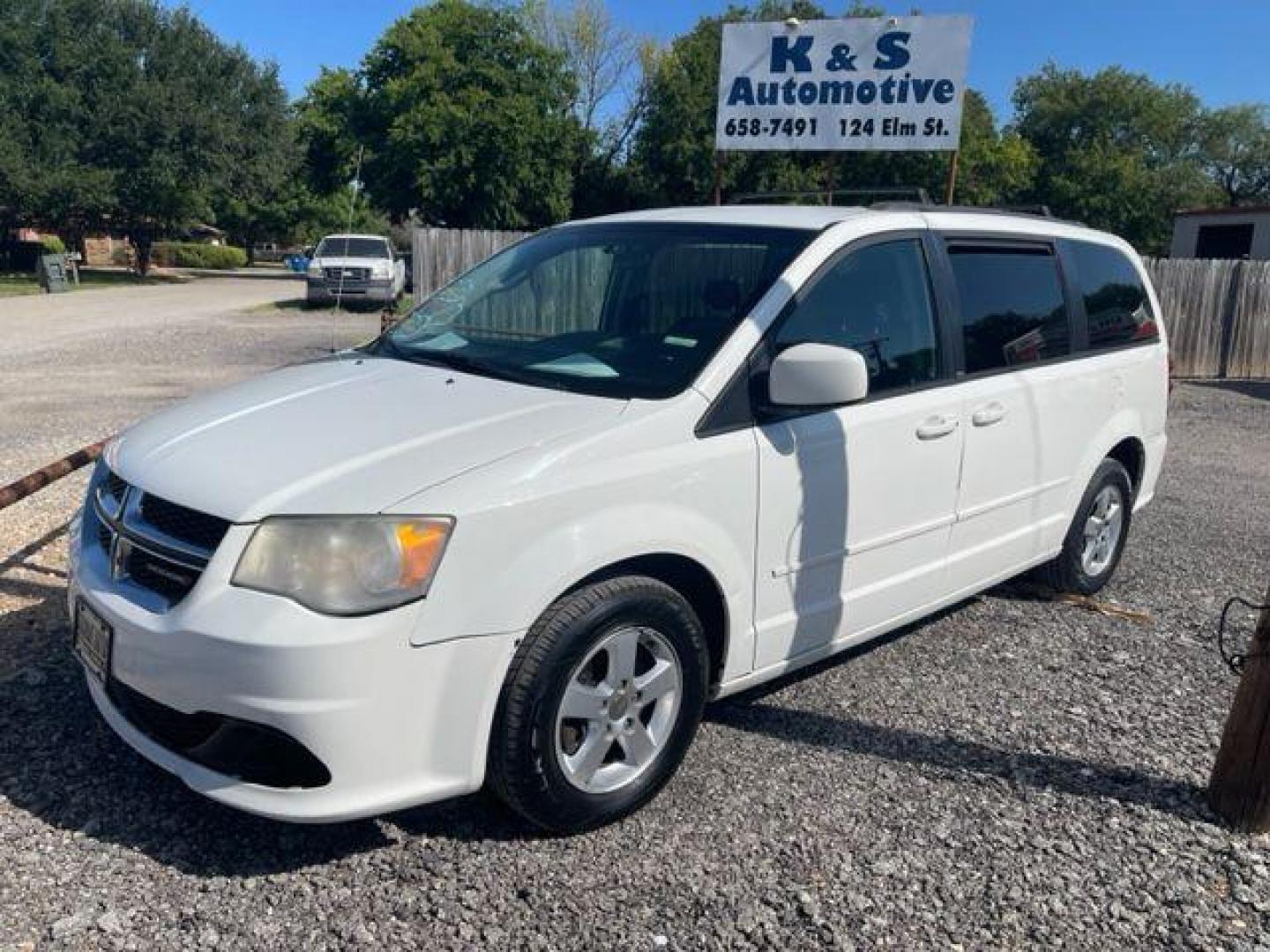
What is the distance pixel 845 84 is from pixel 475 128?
75.8 feet

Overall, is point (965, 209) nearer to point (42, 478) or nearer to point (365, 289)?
point (42, 478)

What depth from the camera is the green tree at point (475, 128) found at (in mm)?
33156

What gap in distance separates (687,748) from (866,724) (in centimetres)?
90

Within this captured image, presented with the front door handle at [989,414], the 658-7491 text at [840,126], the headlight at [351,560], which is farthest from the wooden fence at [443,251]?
the headlight at [351,560]

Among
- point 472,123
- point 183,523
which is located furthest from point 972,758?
point 472,123

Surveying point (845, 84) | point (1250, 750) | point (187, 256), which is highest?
point (845, 84)

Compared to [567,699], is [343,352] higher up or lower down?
higher up

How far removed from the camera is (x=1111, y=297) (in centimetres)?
523

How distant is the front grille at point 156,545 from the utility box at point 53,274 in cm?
3120

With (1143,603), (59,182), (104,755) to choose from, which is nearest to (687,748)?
(104,755)

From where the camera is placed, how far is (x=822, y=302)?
145 inches

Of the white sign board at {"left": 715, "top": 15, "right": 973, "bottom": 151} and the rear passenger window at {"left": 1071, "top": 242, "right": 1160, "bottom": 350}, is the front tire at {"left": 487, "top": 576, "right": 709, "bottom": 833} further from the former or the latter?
the white sign board at {"left": 715, "top": 15, "right": 973, "bottom": 151}

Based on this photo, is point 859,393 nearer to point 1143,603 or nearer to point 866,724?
point 866,724

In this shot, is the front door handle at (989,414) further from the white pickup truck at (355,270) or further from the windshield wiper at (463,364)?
the white pickup truck at (355,270)
